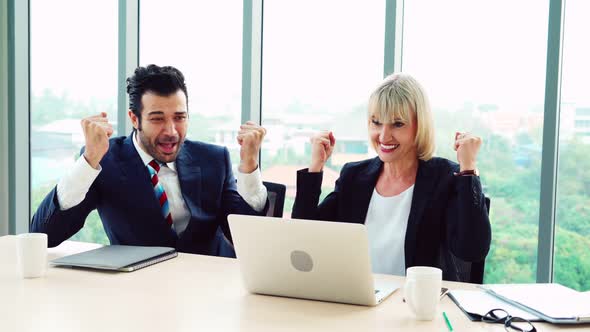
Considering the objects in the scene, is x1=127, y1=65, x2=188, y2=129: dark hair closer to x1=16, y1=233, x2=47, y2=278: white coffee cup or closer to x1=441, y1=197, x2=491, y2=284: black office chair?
x1=16, y1=233, x2=47, y2=278: white coffee cup

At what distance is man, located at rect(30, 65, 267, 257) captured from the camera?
8.40 feet

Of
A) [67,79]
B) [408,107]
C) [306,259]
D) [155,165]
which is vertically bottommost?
[306,259]

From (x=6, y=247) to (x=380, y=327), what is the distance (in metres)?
1.45

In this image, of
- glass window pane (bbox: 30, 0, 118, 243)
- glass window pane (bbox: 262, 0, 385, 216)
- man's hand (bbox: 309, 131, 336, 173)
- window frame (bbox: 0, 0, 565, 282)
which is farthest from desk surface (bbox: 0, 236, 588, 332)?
glass window pane (bbox: 30, 0, 118, 243)

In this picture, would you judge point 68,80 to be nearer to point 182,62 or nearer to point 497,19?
point 182,62

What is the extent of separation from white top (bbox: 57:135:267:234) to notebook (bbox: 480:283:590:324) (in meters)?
1.02

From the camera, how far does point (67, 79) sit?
4207 millimetres

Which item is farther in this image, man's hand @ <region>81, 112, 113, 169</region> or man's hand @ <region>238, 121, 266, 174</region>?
man's hand @ <region>238, 121, 266, 174</region>

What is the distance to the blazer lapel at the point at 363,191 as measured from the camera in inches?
98.0

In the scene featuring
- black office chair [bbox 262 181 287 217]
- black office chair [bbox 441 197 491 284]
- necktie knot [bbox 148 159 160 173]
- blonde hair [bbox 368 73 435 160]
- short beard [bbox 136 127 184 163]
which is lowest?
black office chair [bbox 441 197 491 284]

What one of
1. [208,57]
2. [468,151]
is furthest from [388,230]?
[208,57]

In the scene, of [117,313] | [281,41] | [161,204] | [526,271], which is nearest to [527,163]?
[526,271]

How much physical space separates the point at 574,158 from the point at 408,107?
111cm

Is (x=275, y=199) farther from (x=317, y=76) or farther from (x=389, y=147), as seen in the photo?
(x=317, y=76)
